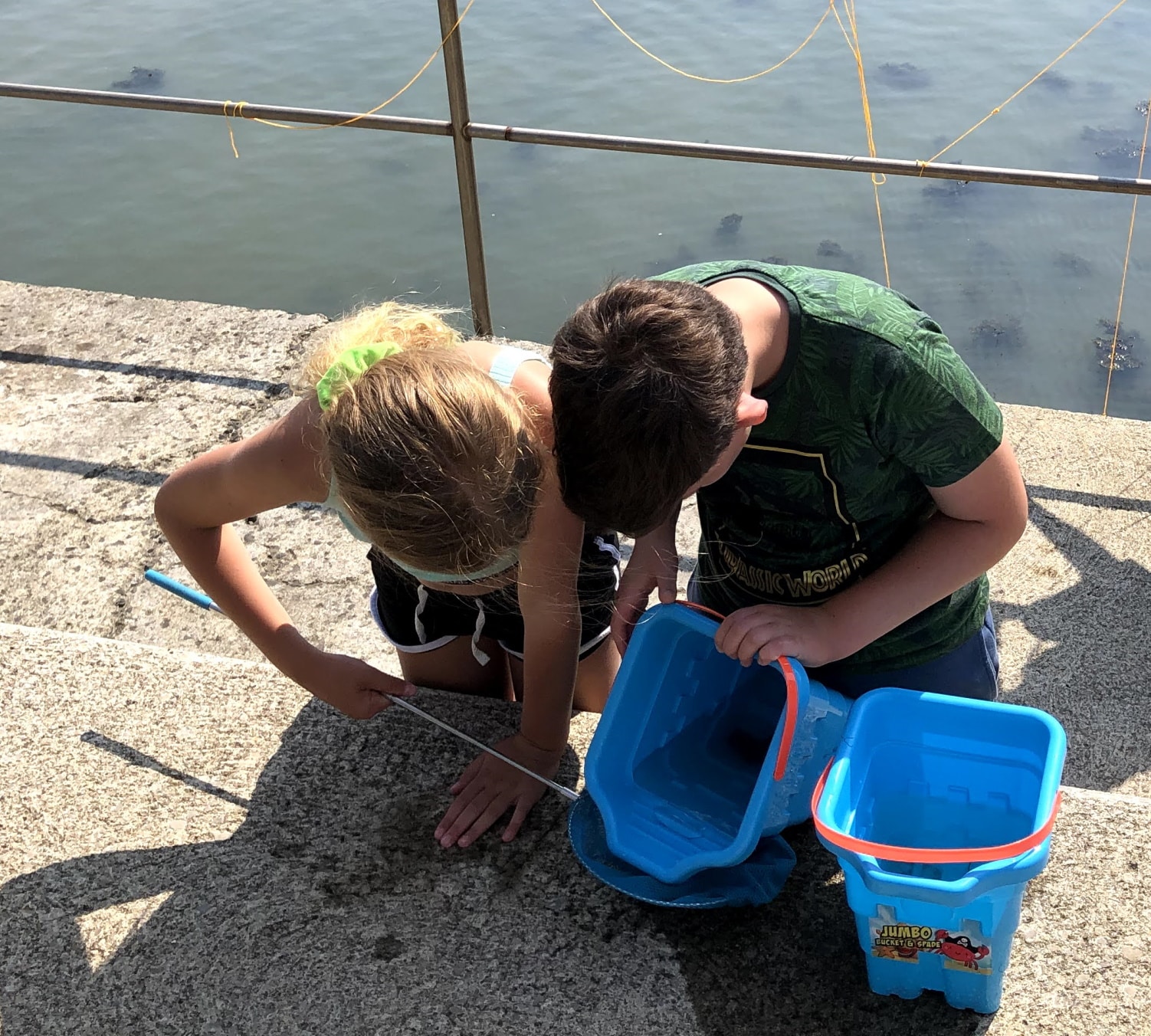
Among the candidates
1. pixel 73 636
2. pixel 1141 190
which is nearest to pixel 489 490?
pixel 73 636

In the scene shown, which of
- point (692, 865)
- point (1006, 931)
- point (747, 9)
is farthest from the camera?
point (747, 9)

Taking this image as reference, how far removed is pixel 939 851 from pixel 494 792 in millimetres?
677

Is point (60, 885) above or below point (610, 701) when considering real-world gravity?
below

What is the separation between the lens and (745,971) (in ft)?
4.67

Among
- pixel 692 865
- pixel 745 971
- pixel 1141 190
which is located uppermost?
pixel 1141 190

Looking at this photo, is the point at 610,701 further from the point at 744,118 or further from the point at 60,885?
the point at 744,118

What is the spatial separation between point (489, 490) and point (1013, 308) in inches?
181

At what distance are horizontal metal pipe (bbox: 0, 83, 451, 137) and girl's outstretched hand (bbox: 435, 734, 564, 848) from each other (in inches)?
73.6

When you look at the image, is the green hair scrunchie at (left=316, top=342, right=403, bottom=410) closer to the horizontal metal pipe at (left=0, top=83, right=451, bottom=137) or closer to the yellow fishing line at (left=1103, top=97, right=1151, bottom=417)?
the horizontal metal pipe at (left=0, top=83, right=451, bottom=137)

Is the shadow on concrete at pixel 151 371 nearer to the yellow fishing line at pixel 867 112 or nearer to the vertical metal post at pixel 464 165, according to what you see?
the vertical metal post at pixel 464 165

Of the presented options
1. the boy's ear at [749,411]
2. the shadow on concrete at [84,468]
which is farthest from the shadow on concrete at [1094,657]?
the shadow on concrete at [84,468]

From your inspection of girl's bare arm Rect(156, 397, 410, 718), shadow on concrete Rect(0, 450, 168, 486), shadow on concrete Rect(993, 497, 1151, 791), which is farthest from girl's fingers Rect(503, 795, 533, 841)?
shadow on concrete Rect(0, 450, 168, 486)

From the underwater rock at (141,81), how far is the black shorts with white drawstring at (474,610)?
5.86 m

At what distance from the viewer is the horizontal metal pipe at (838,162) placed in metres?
2.68
